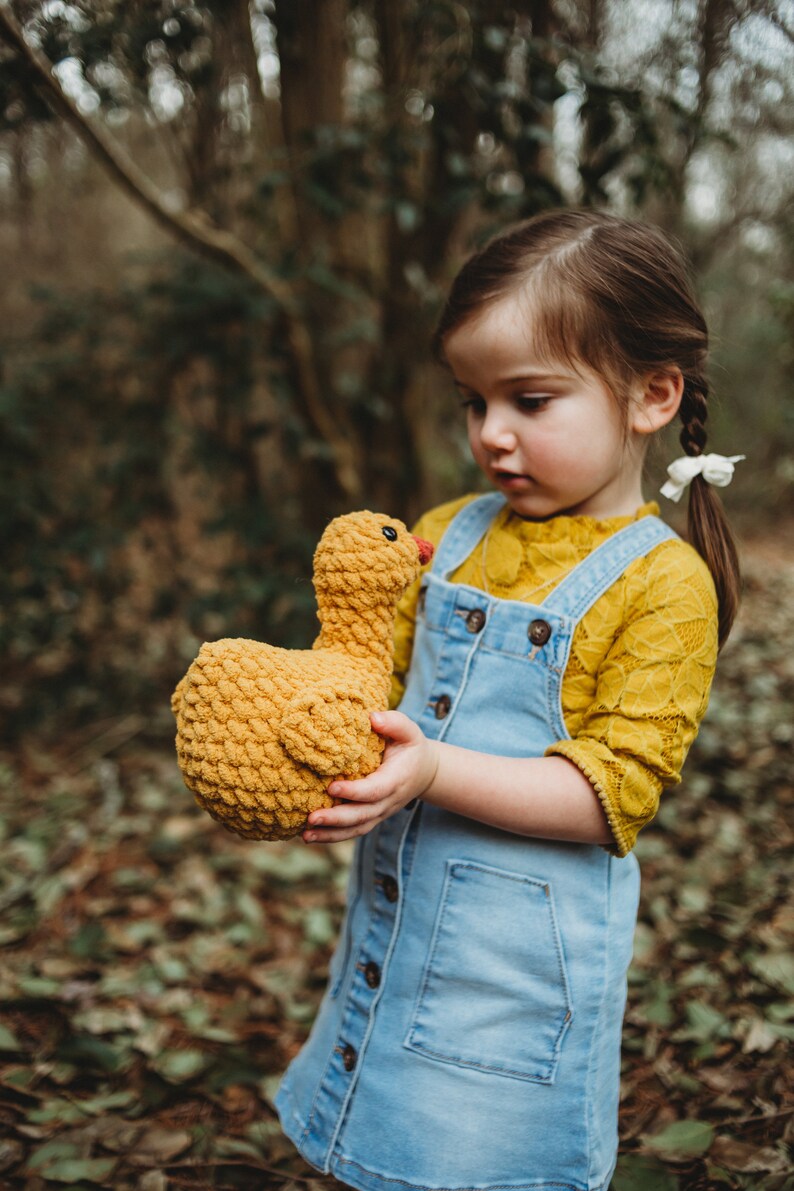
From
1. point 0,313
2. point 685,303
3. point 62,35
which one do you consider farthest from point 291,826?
point 0,313

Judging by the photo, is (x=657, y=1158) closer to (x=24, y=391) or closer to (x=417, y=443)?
(x=417, y=443)

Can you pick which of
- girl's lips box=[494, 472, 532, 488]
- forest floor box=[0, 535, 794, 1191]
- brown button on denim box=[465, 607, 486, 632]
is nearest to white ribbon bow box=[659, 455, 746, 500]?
girl's lips box=[494, 472, 532, 488]

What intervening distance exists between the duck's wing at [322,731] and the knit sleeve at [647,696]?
305mm

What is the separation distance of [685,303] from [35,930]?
2253 mm

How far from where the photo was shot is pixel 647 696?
1.05 m

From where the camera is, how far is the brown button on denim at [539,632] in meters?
1.12

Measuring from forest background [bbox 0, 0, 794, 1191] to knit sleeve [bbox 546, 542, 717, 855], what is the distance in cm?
46

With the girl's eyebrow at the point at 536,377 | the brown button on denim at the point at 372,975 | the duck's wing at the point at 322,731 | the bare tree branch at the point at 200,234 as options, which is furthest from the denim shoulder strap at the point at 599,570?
the bare tree branch at the point at 200,234

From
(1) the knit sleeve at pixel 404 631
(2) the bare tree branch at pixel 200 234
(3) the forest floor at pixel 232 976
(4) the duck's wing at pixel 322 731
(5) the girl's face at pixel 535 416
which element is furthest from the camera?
(2) the bare tree branch at pixel 200 234

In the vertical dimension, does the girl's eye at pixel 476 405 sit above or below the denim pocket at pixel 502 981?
above

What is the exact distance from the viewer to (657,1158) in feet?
4.96

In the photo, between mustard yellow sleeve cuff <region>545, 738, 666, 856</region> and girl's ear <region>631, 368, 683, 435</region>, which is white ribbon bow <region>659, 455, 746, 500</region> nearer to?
girl's ear <region>631, 368, 683, 435</region>

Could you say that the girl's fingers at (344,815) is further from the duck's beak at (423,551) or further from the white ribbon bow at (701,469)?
the white ribbon bow at (701,469)

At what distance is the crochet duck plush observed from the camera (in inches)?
35.2
